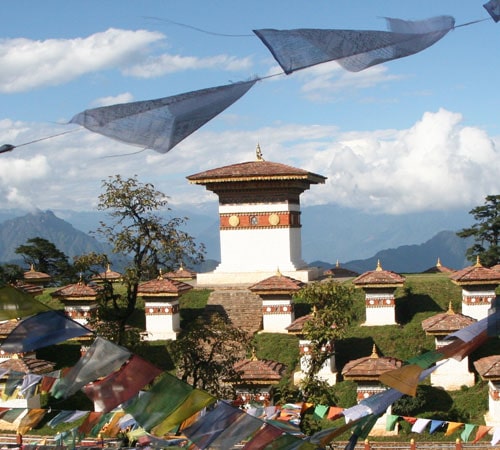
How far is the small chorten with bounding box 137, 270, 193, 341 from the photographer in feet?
78.4

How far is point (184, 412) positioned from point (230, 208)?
2286cm

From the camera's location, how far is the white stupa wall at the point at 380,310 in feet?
74.7

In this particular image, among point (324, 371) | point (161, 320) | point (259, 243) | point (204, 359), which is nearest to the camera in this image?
point (204, 359)

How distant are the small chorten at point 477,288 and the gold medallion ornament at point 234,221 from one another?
32.1 ft

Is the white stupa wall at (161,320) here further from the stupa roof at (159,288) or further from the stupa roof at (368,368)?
the stupa roof at (368,368)

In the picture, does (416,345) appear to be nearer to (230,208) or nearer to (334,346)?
(334,346)

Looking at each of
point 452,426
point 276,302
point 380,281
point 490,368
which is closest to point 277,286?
point 276,302

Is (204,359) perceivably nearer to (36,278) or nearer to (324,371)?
(324,371)

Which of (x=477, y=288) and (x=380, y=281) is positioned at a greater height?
(x=380, y=281)

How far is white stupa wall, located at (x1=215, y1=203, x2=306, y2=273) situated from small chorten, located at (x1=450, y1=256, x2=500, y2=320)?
845cm

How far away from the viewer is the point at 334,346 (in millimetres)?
21516

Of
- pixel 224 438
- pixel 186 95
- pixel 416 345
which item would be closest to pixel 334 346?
pixel 416 345

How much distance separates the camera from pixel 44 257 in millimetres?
42781

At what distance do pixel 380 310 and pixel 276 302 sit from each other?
10.1 ft
